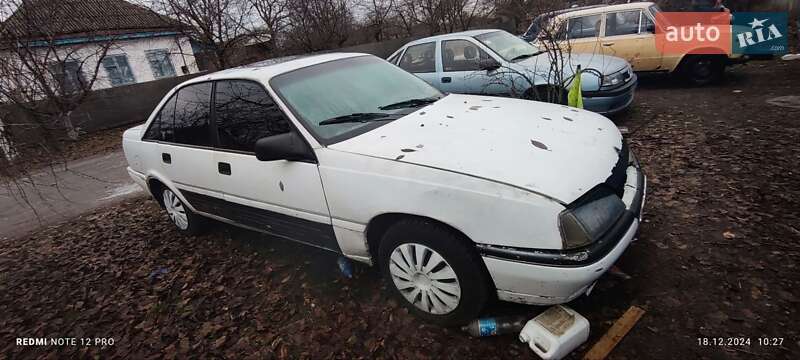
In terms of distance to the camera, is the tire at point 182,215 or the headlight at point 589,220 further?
the tire at point 182,215

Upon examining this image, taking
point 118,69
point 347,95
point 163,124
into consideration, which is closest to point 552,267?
point 347,95

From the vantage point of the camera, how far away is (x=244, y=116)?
2.76 meters

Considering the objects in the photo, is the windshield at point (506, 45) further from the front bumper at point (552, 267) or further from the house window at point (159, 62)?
the house window at point (159, 62)

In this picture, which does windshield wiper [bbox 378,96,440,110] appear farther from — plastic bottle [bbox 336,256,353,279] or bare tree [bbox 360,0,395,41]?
bare tree [bbox 360,0,395,41]

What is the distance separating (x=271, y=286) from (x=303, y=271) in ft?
0.88

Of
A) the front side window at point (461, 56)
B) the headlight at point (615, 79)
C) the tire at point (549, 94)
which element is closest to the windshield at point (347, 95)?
the tire at point (549, 94)

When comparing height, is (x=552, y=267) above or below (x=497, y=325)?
above

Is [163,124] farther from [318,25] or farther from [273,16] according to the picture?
[318,25]

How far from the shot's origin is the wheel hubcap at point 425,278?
2.04 meters

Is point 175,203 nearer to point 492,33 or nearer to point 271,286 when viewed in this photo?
point 271,286

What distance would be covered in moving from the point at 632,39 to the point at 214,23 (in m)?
11.4

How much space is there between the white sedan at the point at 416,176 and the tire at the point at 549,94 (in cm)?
227

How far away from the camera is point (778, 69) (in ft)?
22.3

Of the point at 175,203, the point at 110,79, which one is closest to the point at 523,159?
the point at 175,203
